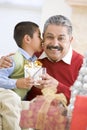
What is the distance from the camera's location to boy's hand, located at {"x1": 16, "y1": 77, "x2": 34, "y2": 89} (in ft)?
5.19

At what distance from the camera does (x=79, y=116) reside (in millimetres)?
1077

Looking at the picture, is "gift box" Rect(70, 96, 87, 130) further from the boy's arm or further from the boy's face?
the boy's face

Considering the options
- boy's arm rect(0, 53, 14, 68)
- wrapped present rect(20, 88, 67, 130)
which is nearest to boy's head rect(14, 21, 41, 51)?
boy's arm rect(0, 53, 14, 68)

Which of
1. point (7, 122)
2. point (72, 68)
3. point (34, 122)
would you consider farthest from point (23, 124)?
point (72, 68)

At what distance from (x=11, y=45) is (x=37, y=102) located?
1.66 metres

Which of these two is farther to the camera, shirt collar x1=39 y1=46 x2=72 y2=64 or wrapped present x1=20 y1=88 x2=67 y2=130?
shirt collar x1=39 y1=46 x2=72 y2=64

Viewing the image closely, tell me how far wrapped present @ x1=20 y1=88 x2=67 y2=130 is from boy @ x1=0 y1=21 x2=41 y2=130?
0.24 m

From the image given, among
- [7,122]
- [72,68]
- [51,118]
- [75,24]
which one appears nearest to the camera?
[51,118]

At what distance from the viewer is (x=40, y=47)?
6.00 feet

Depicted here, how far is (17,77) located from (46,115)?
629 millimetres

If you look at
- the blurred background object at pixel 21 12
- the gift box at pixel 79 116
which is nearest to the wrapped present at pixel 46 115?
the gift box at pixel 79 116

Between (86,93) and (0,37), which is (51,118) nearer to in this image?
(86,93)

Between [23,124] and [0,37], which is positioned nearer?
[23,124]

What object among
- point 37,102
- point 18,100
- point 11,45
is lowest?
point 11,45
